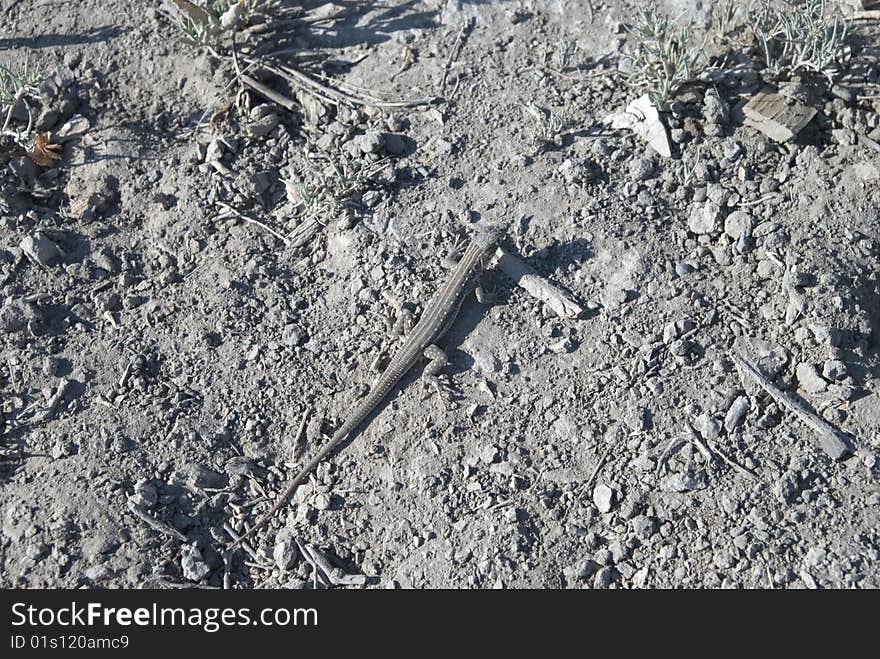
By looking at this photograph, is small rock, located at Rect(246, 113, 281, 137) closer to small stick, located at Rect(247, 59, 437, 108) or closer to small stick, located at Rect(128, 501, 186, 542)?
small stick, located at Rect(247, 59, 437, 108)

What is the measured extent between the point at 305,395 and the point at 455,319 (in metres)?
1.16

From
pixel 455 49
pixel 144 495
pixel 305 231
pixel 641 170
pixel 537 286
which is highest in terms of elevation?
pixel 455 49

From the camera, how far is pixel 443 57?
719cm

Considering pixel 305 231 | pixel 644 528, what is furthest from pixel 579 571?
A: pixel 305 231

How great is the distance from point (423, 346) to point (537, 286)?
2.99ft

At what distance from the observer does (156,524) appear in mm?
5559

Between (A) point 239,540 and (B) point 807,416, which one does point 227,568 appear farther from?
(B) point 807,416

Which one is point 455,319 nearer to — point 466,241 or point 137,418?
point 466,241

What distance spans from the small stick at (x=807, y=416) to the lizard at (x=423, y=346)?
1.85 m

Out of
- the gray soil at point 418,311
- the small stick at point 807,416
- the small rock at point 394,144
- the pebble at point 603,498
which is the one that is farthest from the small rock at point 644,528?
the small rock at point 394,144

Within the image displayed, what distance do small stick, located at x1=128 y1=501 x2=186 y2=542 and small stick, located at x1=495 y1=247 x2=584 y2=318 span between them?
9.22ft

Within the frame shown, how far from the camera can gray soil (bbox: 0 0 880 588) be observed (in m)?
5.40

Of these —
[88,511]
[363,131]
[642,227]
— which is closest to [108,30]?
[363,131]

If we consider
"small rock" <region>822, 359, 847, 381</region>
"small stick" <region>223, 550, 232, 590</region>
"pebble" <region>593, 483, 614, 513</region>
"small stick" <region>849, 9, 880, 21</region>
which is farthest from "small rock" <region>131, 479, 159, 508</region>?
"small stick" <region>849, 9, 880, 21</region>
